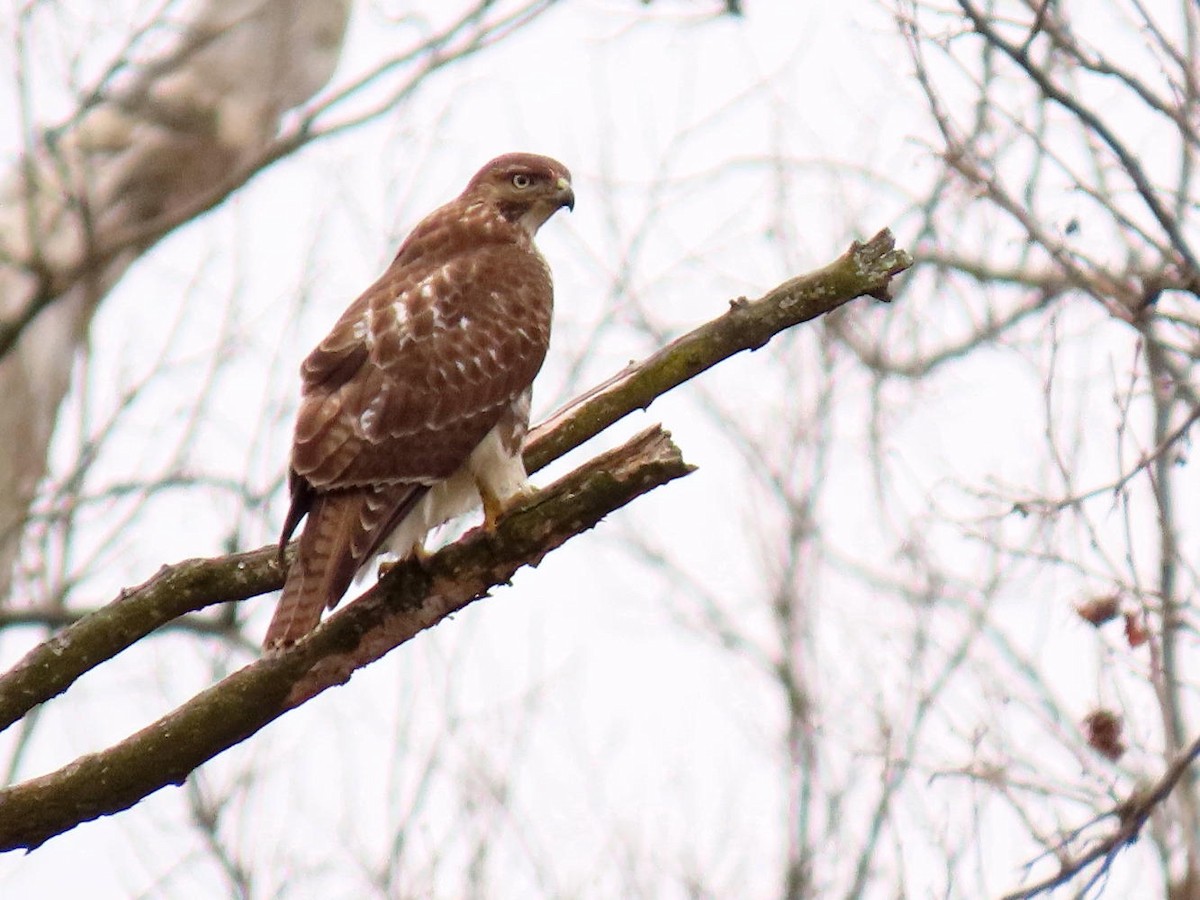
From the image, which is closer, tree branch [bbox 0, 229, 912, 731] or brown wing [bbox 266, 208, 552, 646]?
tree branch [bbox 0, 229, 912, 731]

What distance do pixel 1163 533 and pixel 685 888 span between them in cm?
457

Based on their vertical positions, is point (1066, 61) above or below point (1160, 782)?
above

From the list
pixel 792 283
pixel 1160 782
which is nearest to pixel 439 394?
pixel 792 283

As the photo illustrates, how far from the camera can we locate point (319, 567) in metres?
4.77

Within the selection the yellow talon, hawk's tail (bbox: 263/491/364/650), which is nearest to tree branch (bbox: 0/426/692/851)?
hawk's tail (bbox: 263/491/364/650)

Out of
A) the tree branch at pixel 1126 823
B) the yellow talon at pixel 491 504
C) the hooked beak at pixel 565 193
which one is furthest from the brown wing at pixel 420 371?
the tree branch at pixel 1126 823

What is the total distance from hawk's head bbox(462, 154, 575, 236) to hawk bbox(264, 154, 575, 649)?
23 cm

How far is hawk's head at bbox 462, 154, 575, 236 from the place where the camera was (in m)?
6.44

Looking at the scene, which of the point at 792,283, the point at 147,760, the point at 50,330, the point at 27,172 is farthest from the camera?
the point at 50,330

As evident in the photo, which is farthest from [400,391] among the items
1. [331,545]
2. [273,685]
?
[273,685]

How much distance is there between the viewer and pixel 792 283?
194 inches

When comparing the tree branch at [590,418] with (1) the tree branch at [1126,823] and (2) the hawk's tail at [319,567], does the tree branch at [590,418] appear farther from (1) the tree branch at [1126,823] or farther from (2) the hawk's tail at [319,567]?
(1) the tree branch at [1126,823]

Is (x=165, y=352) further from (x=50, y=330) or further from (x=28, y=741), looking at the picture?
(x=28, y=741)

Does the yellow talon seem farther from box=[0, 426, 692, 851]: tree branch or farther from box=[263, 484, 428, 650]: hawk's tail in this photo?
box=[0, 426, 692, 851]: tree branch
